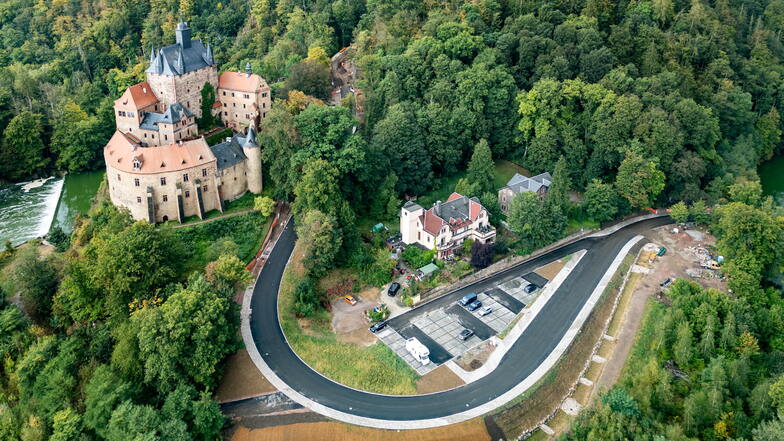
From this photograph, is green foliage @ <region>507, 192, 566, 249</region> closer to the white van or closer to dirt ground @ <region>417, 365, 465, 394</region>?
the white van

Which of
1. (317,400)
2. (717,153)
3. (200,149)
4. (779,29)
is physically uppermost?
(779,29)

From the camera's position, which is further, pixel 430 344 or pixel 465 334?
pixel 465 334

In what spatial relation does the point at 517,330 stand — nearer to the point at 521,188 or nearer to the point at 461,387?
the point at 461,387

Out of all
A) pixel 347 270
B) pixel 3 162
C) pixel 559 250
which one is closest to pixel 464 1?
pixel 559 250

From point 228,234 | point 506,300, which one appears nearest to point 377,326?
point 506,300

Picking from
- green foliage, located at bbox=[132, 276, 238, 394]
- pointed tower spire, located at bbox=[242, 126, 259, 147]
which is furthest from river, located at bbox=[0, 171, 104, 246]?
green foliage, located at bbox=[132, 276, 238, 394]

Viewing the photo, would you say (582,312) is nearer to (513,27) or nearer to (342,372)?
(342,372)
